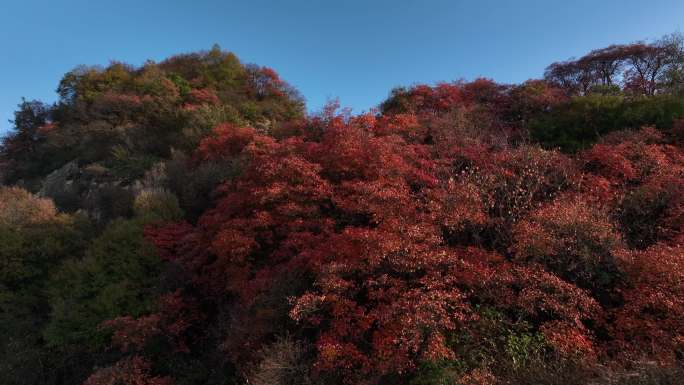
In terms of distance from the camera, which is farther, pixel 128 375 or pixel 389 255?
pixel 128 375

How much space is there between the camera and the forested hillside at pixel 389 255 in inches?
258

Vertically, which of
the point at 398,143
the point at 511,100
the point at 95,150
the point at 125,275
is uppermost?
the point at 95,150

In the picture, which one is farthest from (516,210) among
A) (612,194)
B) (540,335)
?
(540,335)

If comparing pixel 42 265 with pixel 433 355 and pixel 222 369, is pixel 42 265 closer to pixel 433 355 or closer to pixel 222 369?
pixel 222 369

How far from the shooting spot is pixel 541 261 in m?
7.90

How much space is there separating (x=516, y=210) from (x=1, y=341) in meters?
18.4

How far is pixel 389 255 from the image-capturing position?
780 cm

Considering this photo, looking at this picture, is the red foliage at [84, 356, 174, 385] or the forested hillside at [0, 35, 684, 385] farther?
the red foliage at [84, 356, 174, 385]

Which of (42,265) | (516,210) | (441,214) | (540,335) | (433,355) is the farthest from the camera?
(42,265)

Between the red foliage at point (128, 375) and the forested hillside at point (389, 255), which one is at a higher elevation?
the forested hillside at point (389, 255)

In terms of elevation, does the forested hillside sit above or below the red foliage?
above

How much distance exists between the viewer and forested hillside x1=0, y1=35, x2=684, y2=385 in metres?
6.56

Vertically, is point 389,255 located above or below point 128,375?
above

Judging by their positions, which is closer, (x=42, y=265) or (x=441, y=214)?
(x=441, y=214)
